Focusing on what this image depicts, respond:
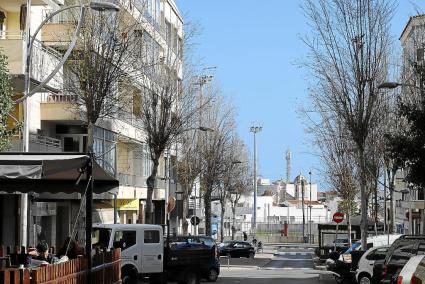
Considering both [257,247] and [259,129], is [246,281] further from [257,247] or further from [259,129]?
[259,129]

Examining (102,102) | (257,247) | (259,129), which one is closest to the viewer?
(102,102)

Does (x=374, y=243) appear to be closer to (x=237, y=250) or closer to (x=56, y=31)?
(x=56, y=31)

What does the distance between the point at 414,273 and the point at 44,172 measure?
5.94 meters

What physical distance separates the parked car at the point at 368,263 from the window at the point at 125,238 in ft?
25.4

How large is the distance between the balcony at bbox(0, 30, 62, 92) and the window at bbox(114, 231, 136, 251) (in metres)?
5.35

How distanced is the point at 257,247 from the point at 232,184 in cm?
693

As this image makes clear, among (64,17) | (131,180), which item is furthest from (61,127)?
(131,180)

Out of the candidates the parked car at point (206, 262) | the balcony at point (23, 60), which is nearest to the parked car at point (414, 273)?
the balcony at point (23, 60)

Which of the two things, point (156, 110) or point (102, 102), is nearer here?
point (102, 102)

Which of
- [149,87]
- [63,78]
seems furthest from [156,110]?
[63,78]

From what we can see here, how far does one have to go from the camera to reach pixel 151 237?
26766mm

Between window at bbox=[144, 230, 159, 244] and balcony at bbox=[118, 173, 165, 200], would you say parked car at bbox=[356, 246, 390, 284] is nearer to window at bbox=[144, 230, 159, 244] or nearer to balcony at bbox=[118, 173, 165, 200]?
window at bbox=[144, 230, 159, 244]

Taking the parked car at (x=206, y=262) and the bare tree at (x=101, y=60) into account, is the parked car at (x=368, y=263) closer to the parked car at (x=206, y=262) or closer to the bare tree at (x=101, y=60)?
the parked car at (x=206, y=262)

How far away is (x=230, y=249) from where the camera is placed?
62.4m
